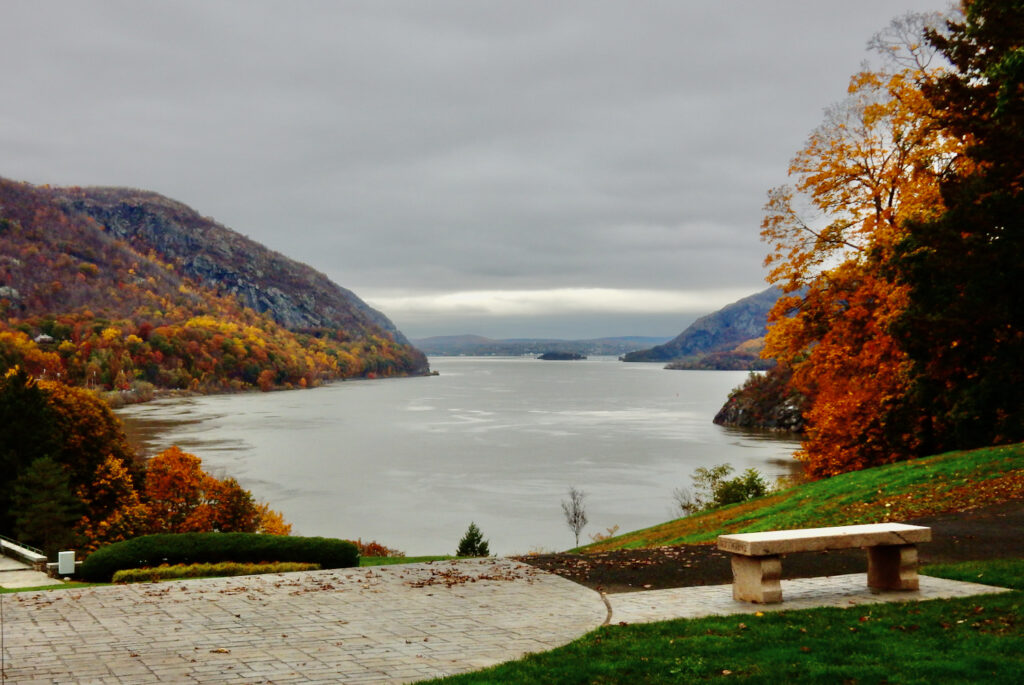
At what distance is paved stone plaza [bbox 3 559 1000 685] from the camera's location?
6.99 meters

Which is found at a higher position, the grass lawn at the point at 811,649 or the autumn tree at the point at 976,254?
the autumn tree at the point at 976,254

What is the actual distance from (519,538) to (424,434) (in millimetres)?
45306

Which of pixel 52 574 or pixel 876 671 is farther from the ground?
pixel 876 671

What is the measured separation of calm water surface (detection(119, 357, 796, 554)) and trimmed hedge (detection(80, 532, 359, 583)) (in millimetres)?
16721

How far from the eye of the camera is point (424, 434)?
81625mm

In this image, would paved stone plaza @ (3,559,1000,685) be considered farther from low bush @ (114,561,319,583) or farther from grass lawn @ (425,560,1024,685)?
low bush @ (114,561,319,583)

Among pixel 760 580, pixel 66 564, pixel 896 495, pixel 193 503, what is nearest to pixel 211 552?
pixel 66 564

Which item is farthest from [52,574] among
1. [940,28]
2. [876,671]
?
[940,28]

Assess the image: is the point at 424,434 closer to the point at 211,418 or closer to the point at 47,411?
the point at 211,418

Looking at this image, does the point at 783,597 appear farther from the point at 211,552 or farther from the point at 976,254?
the point at 211,552

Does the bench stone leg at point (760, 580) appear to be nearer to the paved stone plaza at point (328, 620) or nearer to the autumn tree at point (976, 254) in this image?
the paved stone plaza at point (328, 620)

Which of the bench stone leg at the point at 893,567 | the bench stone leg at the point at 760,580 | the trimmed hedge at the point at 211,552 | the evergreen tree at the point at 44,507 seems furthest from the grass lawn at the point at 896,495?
the evergreen tree at the point at 44,507

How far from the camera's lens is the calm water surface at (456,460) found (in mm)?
41094

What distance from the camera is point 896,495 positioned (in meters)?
16.5
